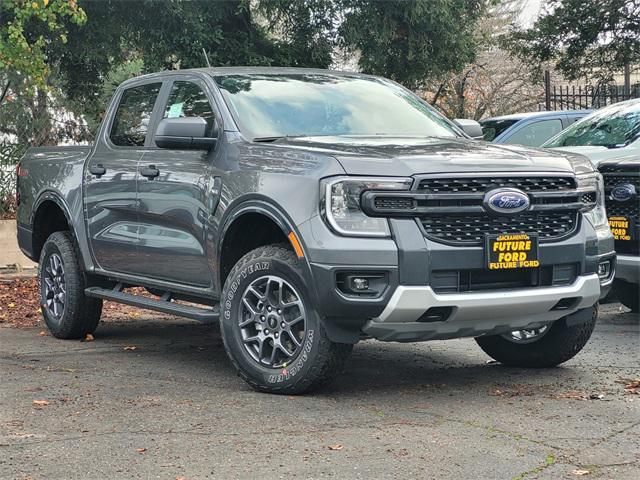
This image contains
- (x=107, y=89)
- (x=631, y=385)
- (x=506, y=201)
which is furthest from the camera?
(x=107, y=89)

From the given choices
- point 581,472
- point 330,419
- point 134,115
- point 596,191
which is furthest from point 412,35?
point 581,472

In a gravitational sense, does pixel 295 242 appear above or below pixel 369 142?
below

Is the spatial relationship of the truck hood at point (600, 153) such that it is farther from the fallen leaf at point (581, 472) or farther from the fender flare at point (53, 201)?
the fallen leaf at point (581, 472)

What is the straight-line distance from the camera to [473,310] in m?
6.07

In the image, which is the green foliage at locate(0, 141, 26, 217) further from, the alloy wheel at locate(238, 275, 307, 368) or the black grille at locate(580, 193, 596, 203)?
the black grille at locate(580, 193, 596, 203)

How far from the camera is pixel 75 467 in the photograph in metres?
4.91

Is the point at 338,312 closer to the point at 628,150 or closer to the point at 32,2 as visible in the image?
the point at 628,150

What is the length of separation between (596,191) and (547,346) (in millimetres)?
1064

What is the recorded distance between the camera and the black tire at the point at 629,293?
32.5 feet

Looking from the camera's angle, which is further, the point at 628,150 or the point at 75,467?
the point at 628,150

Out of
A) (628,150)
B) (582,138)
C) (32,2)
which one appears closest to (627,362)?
(628,150)

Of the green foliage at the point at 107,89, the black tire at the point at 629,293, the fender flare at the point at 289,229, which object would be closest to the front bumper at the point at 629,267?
the black tire at the point at 629,293

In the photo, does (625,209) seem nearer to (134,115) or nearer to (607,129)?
(607,129)

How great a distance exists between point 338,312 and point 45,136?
10.0 m
